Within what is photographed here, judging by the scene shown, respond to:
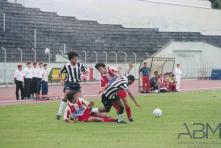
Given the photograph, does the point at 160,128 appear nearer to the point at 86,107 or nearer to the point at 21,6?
the point at 86,107

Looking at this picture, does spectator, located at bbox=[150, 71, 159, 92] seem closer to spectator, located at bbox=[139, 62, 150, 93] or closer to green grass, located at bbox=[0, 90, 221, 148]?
spectator, located at bbox=[139, 62, 150, 93]

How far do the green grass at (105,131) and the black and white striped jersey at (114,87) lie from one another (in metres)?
1.00

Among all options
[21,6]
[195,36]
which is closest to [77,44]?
[21,6]

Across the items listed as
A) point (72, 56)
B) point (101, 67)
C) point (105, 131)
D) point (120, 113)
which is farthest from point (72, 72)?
point (105, 131)

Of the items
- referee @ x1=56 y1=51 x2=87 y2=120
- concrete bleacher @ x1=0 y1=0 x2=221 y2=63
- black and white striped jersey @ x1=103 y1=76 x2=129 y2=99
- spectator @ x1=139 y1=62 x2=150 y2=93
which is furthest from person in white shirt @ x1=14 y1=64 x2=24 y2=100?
black and white striped jersey @ x1=103 y1=76 x2=129 y2=99

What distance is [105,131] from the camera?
632 inches

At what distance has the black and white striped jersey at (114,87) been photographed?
18406 millimetres

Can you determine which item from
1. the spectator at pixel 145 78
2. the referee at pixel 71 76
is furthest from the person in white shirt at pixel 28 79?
the referee at pixel 71 76

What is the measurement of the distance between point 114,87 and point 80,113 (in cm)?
137

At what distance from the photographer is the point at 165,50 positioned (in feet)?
182

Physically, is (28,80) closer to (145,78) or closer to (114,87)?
(145,78)

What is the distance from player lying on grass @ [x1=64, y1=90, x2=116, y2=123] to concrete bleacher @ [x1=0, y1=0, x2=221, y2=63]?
24553 millimetres

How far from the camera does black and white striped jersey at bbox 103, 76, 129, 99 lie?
18406 millimetres

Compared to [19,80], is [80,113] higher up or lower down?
lower down
